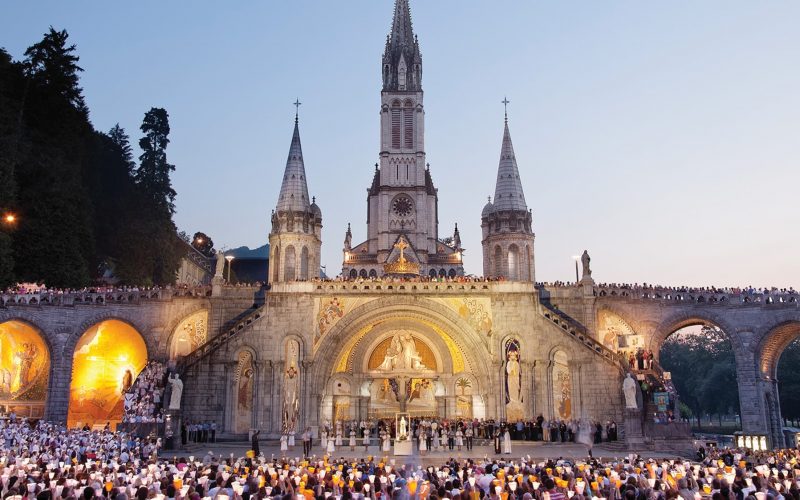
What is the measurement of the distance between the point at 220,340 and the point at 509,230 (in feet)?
81.2

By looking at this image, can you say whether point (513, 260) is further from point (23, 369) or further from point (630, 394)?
point (23, 369)

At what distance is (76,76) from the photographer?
5053cm

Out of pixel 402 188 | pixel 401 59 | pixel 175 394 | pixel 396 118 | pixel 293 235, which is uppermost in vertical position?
pixel 401 59

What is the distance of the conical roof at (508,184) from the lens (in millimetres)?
54000

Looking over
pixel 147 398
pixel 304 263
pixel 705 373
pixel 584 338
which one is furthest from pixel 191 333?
pixel 705 373

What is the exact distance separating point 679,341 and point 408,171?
48314mm

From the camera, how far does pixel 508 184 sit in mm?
55094

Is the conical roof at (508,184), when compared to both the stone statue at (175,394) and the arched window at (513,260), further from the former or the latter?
the stone statue at (175,394)

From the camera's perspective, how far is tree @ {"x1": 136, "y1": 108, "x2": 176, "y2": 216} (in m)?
53.4

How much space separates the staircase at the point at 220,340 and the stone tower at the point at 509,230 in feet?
68.6

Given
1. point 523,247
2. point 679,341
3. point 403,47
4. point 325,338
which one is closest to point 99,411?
point 325,338

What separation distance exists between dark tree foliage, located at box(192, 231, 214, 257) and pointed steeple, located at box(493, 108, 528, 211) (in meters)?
43.9

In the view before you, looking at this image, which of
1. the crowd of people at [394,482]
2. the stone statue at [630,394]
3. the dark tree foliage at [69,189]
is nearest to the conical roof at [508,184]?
the stone statue at [630,394]

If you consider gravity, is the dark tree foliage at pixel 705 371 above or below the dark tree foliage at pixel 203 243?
below
